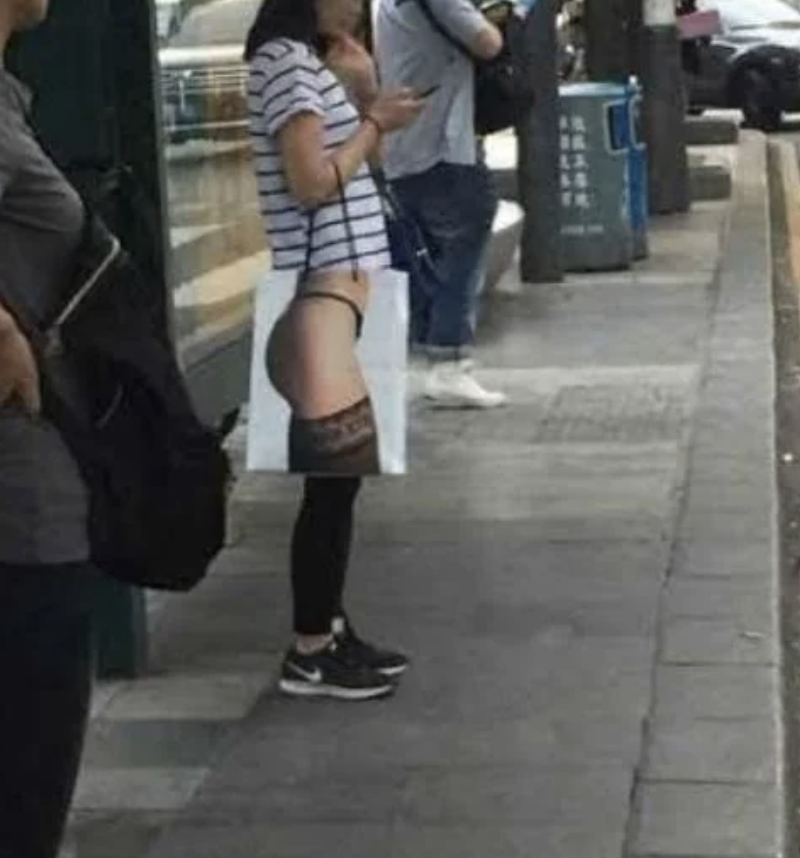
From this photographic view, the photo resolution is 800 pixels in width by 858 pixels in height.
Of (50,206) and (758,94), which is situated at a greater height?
(50,206)

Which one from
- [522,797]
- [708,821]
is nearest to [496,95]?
[522,797]

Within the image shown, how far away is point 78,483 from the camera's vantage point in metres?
3.71

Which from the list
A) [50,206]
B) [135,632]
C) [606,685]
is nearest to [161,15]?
[135,632]

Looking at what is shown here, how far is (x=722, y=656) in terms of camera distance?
629 cm

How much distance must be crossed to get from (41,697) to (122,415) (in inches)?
16.1

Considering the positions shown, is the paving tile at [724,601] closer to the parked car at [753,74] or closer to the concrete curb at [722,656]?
the concrete curb at [722,656]

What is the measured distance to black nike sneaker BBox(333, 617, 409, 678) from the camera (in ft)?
19.9

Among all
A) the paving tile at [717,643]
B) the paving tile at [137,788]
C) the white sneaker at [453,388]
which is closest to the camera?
the paving tile at [137,788]

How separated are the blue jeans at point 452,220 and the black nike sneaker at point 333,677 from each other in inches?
141

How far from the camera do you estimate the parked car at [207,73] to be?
7336 millimetres

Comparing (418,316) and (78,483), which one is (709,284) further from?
(78,483)

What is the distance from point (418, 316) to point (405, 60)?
114 cm

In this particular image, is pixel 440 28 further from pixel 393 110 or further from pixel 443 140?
pixel 393 110

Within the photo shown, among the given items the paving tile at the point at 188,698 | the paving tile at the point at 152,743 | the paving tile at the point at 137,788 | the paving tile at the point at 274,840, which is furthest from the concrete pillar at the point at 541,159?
the paving tile at the point at 274,840
